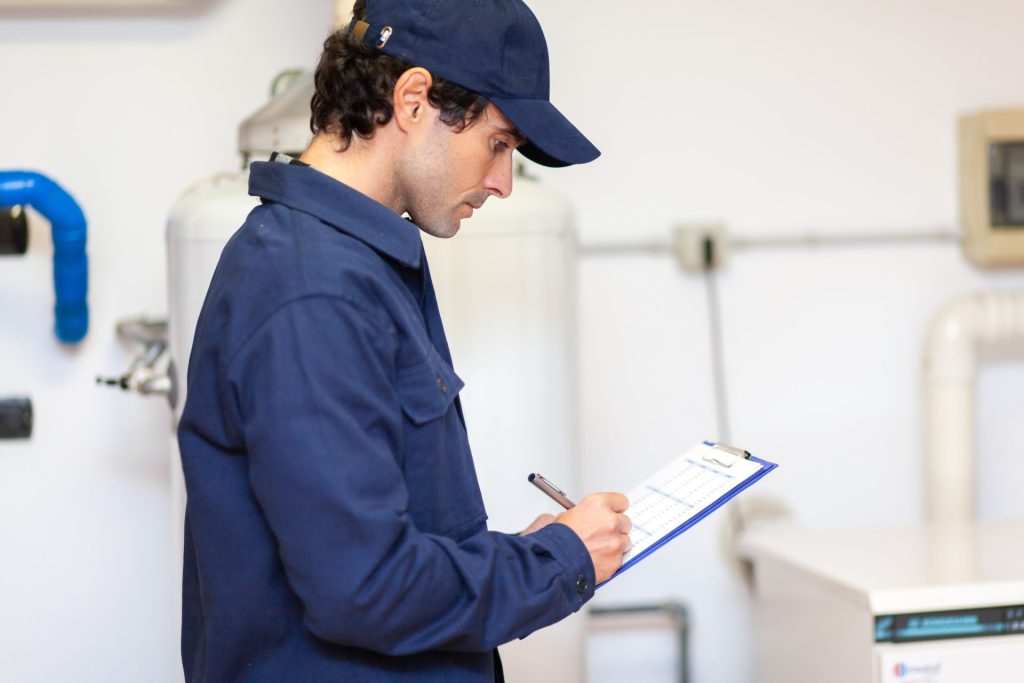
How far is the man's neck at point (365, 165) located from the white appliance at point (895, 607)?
0.77 m

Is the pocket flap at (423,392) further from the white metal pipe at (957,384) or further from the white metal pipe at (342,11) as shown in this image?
the white metal pipe at (957,384)

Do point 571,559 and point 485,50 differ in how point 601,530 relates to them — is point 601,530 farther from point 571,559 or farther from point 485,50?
point 485,50

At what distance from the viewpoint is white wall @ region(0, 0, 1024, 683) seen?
1825 mm

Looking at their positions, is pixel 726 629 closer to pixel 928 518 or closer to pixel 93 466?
pixel 928 518

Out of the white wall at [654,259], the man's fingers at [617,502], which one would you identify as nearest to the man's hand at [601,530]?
the man's fingers at [617,502]

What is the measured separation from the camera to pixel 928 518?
6.54ft

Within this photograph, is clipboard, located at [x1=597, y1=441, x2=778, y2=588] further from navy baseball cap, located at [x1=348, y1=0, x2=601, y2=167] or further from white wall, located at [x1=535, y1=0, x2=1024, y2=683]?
white wall, located at [x1=535, y1=0, x2=1024, y2=683]

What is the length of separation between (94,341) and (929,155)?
56.9 inches

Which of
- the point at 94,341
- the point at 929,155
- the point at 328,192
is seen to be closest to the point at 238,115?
the point at 94,341

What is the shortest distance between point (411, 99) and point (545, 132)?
109mm

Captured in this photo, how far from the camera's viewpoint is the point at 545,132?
3.02 ft

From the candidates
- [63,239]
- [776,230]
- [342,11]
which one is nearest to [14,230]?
[63,239]

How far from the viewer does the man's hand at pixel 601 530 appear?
36.2 inches

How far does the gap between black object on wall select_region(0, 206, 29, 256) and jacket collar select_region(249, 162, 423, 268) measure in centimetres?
99
